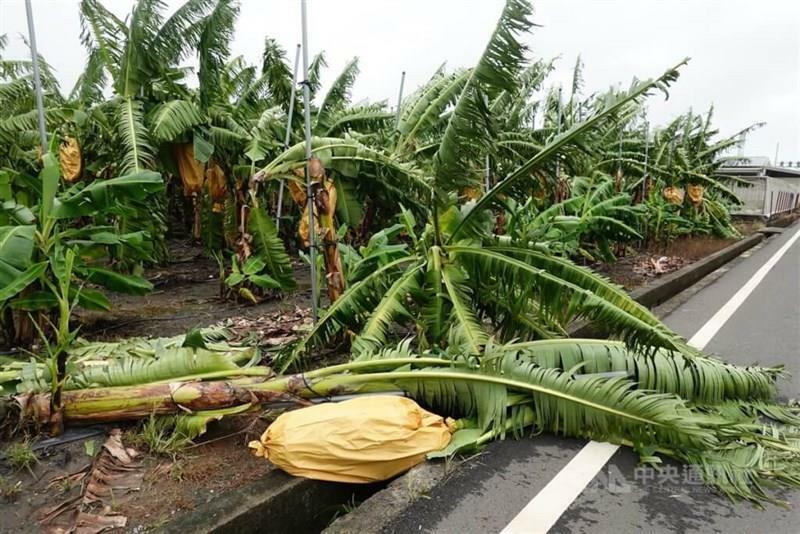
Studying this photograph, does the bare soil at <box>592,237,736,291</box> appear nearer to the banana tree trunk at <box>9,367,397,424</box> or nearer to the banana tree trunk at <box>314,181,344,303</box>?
the banana tree trunk at <box>314,181,344,303</box>

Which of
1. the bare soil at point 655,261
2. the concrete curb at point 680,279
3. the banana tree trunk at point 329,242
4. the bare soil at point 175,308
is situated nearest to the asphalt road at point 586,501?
the banana tree trunk at point 329,242

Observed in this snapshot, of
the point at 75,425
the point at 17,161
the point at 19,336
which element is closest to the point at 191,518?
the point at 75,425

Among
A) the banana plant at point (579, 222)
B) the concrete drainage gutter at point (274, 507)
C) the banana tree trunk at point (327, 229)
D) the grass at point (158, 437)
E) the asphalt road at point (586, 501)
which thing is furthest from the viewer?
the banana plant at point (579, 222)

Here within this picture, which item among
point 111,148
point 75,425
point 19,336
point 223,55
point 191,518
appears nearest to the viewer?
point 191,518

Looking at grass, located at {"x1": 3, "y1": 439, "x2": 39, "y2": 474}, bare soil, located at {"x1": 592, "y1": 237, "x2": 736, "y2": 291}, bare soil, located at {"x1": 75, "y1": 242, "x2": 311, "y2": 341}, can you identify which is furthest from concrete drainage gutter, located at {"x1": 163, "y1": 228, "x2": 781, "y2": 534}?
bare soil, located at {"x1": 592, "y1": 237, "x2": 736, "y2": 291}

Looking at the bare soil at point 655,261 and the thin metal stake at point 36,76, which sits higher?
the thin metal stake at point 36,76

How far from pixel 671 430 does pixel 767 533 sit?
49 centimetres

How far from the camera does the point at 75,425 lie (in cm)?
261

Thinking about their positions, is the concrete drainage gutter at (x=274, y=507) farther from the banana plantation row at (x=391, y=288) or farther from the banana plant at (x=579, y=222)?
the banana plant at (x=579, y=222)

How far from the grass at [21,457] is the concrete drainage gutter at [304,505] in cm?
91

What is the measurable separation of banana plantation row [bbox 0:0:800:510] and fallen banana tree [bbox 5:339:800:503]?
0.03ft

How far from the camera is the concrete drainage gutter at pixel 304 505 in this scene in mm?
1983

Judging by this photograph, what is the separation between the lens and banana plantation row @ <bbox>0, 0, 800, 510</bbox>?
2.55 m

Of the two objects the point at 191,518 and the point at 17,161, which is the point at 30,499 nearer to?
the point at 191,518
